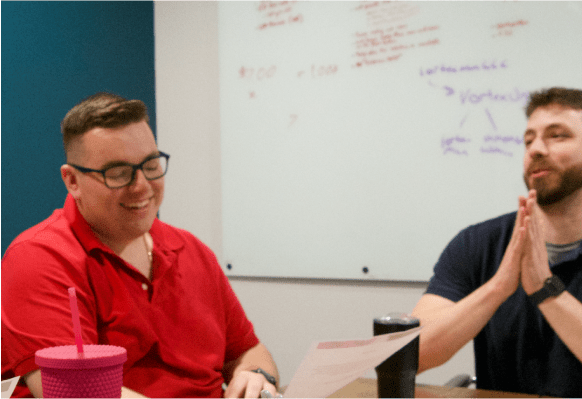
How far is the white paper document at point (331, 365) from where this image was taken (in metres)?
0.59

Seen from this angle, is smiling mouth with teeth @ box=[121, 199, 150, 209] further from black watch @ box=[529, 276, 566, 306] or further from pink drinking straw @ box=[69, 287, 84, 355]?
black watch @ box=[529, 276, 566, 306]

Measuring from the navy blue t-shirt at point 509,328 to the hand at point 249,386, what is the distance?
0.69 m

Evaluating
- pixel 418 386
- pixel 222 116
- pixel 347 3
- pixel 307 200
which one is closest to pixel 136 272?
pixel 418 386

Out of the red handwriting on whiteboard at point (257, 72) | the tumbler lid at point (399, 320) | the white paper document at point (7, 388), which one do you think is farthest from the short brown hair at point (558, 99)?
the white paper document at point (7, 388)

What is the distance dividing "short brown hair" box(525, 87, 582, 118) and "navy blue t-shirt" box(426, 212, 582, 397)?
0.38m

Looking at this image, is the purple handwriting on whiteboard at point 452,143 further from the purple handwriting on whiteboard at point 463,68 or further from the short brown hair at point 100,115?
the short brown hair at point 100,115

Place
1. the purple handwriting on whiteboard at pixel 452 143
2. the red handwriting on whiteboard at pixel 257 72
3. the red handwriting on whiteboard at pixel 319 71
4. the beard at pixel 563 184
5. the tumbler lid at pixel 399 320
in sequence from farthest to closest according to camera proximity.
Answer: the red handwriting on whiteboard at pixel 257 72
the red handwriting on whiteboard at pixel 319 71
the purple handwriting on whiteboard at pixel 452 143
the beard at pixel 563 184
the tumbler lid at pixel 399 320

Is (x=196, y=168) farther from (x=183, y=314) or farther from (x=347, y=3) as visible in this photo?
(x=183, y=314)

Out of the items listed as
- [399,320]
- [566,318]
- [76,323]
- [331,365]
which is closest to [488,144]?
[566,318]

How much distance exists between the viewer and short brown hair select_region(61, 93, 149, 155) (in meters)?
1.27

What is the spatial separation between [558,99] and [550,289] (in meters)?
0.64

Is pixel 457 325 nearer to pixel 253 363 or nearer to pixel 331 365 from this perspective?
pixel 253 363

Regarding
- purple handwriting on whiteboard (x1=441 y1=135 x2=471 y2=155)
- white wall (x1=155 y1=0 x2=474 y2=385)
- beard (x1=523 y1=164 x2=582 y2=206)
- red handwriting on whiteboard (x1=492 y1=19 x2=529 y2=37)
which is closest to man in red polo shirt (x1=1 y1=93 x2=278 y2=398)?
white wall (x1=155 y1=0 x2=474 y2=385)

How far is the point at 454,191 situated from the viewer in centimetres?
204
